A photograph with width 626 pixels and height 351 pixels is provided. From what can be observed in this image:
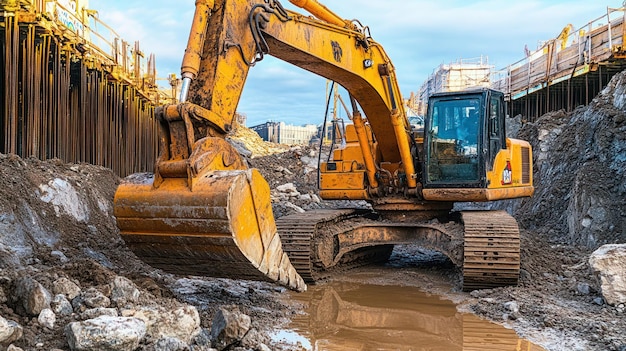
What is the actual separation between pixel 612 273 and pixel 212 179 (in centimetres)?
420

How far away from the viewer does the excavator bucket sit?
444cm

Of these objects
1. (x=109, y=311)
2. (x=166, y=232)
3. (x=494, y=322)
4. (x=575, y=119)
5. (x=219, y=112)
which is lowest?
(x=494, y=322)

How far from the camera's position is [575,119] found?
13867 mm

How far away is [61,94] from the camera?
10492mm

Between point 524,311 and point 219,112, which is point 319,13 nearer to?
point 219,112

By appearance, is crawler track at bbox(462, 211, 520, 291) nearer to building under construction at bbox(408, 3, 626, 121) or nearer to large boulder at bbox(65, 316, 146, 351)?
large boulder at bbox(65, 316, 146, 351)

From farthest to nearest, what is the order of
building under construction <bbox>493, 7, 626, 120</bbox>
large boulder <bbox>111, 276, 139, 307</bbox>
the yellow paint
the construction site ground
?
building under construction <bbox>493, 7, 626, 120</bbox> → the yellow paint → the construction site ground → large boulder <bbox>111, 276, 139, 307</bbox>

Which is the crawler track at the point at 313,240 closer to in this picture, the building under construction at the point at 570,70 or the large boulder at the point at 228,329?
→ the large boulder at the point at 228,329

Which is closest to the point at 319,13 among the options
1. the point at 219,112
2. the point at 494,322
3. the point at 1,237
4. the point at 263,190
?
the point at 219,112

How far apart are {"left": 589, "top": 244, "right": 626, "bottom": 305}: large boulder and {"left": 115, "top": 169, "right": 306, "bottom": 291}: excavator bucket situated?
11.4 feet

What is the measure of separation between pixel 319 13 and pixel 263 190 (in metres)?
2.88

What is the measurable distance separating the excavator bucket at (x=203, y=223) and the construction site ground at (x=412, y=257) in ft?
1.31

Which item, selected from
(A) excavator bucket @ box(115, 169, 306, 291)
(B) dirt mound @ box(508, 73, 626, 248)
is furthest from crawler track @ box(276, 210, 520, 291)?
(A) excavator bucket @ box(115, 169, 306, 291)

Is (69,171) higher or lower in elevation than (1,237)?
higher
